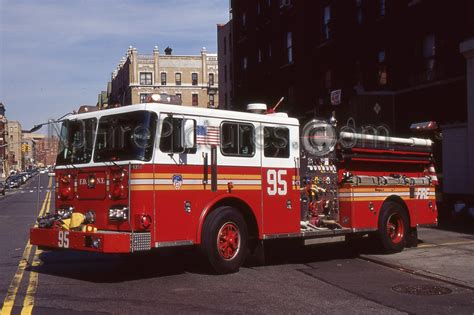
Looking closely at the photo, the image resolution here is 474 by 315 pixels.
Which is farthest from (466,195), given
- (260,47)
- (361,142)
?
(260,47)

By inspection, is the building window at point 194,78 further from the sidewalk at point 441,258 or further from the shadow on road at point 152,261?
the shadow on road at point 152,261

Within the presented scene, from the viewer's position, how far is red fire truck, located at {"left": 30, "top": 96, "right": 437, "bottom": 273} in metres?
8.47

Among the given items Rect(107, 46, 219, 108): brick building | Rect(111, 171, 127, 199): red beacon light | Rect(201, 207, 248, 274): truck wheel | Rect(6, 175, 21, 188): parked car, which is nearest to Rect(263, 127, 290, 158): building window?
Rect(201, 207, 248, 274): truck wheel

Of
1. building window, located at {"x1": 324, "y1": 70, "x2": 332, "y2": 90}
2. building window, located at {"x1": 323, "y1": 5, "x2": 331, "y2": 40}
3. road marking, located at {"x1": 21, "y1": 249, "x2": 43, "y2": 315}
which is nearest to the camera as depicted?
road marking, located at {"x1": 21, "y1": 249, "x2": 43, "y2": 315}

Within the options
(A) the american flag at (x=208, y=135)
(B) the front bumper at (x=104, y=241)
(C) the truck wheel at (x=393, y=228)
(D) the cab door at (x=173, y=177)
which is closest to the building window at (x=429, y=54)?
(C) the truck wheel at (x=393, y=228)

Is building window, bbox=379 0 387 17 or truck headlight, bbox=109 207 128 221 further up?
building window, bbox=379 0 387 17

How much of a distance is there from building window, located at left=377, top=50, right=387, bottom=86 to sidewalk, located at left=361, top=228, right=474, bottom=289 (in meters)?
10.6

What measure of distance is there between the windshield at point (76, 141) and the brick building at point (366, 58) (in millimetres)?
13451

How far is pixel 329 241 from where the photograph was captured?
36.7ft

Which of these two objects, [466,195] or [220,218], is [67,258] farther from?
[466,195]

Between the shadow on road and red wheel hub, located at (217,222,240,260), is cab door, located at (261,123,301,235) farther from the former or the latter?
the shadow on road

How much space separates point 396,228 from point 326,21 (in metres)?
19.4

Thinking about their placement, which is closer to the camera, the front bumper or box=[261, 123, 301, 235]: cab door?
the front bumper

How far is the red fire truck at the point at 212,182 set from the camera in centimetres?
847
